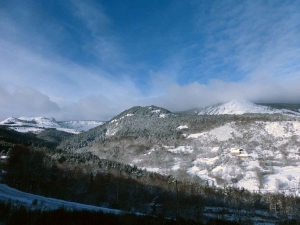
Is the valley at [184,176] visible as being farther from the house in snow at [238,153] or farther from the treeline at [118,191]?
the house in snow at [238,153]

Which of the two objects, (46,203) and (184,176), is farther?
(184,176)

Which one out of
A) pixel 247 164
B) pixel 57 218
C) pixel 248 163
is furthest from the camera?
pixel 248 163

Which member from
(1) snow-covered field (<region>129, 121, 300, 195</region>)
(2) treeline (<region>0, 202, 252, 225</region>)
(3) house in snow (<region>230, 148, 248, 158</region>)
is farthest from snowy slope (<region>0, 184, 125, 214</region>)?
(3) house in snow (<region>230, 148, 248, 158</region>)

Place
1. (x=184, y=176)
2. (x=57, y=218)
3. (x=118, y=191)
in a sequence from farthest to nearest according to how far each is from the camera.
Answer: (x=184, y=176)
(x=118, y=191)
(x=57, y=218)

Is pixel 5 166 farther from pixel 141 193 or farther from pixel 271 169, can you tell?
pixel 271 169

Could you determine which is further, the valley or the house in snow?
the house in snow

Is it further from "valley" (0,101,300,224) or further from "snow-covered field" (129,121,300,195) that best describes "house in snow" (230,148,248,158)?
"snow-covered field" (129,121,300,195)

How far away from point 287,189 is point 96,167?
99345mm

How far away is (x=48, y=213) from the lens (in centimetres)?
961

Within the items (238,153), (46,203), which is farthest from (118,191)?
(238,153)

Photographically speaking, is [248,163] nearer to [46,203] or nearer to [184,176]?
[184,176]

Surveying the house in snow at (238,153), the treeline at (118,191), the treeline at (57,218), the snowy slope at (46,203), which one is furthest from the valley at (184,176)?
the treeline at (57,218)

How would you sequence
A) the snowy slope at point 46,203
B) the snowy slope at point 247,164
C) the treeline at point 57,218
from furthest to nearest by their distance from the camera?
1. the snowy slope at point 247,164
2. the snowy slope at point 46,203
3. the treeline at point 57,218

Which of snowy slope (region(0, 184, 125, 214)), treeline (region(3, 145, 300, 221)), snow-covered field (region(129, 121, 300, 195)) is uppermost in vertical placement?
snow-covered field (region(129, 121, 300, 195))
